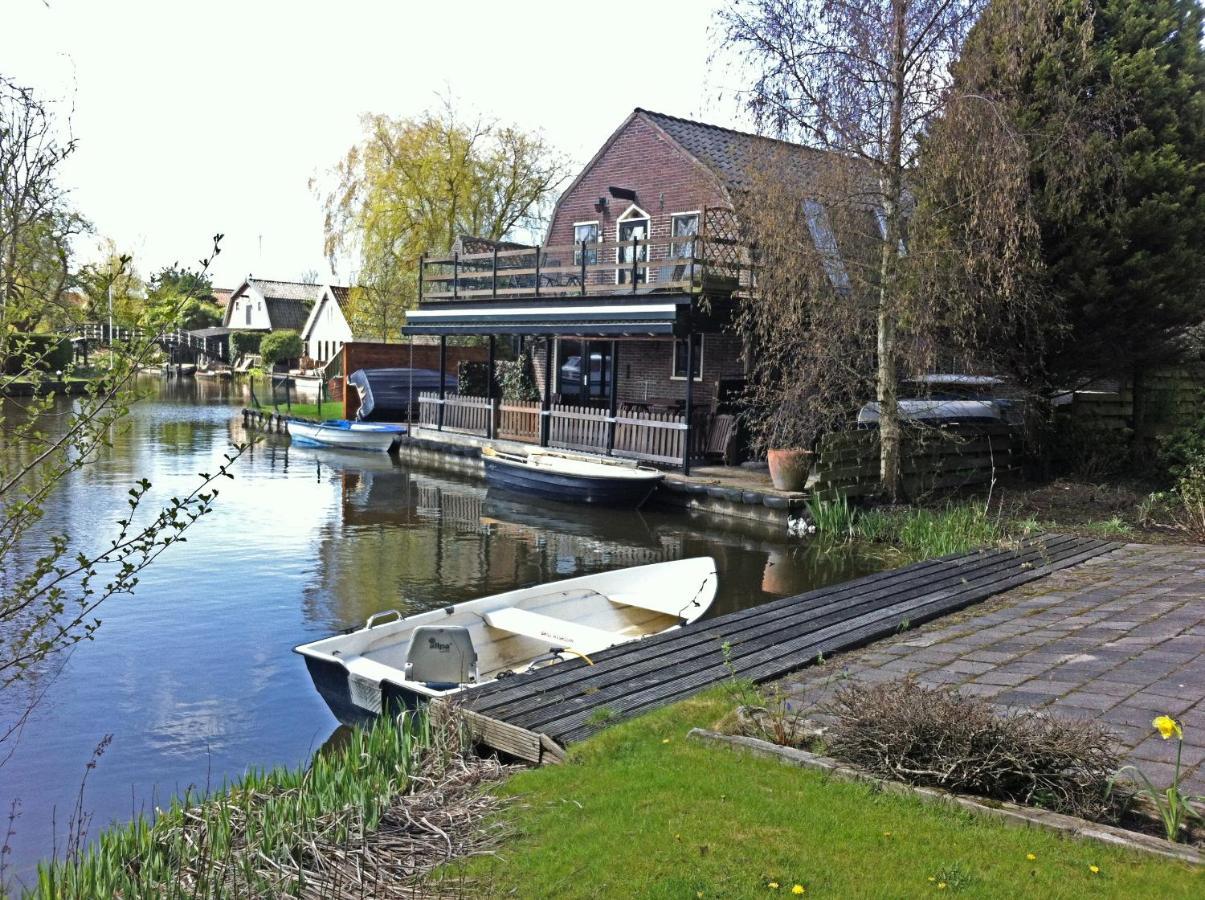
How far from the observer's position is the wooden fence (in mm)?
17094

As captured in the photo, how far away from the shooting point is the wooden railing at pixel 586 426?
20.6 metres

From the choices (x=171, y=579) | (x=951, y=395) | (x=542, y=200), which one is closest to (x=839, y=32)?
(x=951, y=395)

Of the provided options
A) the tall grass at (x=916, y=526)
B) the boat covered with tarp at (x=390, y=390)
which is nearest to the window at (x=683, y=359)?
the tall grass at (x=916, y=526)

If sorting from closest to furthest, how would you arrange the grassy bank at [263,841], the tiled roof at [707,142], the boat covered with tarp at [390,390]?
1. the grassy bank at [263,841]
2. the tiled roof at [707,142]
3. the boat covered with tarp at [390,390]

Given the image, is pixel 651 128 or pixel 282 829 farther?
pixel 651 128

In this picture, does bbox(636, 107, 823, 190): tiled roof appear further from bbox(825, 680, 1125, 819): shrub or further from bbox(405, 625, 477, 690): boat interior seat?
bbox(825, 680, 1125, 819): shrub

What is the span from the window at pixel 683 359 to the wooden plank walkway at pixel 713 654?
13186mm

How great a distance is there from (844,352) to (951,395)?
4.87 m

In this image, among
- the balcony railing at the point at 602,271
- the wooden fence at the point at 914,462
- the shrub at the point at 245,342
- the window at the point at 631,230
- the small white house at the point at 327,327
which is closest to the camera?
the wooden fence at the point at 914,462

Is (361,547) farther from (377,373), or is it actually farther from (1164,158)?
(377,373)

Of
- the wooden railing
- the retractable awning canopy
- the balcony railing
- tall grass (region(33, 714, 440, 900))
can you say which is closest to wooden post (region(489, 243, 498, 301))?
the balcony railing

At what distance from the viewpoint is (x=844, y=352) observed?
54.0 feet

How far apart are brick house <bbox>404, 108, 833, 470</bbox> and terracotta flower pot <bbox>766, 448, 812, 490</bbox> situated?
8.33 feet

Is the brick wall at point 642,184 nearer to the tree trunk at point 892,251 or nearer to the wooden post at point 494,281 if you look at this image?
the wooden post at point 494,281
